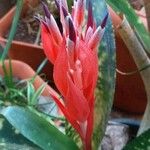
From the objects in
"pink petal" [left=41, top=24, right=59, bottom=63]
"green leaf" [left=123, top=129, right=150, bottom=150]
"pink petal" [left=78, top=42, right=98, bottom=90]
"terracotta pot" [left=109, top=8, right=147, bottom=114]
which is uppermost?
"pink petal" [left=41, top=24, right=59, bottom=63]

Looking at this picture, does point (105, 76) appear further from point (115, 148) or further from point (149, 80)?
point (115, 148)

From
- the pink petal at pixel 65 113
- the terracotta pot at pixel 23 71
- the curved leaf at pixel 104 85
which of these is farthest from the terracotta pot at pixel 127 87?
the pink petal at pixel 65 113

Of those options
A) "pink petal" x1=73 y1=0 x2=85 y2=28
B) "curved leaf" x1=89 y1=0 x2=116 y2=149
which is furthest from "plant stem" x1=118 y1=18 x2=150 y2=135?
"pink petal" x1=73 y1=0 x2=85 y2=28

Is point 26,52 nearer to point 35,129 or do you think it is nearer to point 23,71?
point 23,71

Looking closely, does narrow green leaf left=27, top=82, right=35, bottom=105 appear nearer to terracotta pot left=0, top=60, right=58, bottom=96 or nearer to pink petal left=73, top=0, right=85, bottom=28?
terracotta pot left=0, top=60, right=58, bottom=96

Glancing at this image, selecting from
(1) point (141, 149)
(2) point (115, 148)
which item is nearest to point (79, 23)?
(1) point (141, 149)
